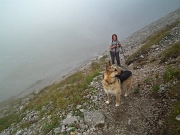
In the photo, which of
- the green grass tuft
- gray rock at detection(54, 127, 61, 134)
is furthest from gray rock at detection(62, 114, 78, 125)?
the green grass tuft

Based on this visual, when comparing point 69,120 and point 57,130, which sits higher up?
point 69,120

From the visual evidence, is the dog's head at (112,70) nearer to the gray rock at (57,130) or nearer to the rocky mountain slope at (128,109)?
the rocky mountain slope at (128,109)

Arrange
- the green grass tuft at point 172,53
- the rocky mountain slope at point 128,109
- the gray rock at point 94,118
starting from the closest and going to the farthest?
the rocky mountain slope at point 128,109 < the gray rock at point 94,118 < the green grass tuft at point 172,53

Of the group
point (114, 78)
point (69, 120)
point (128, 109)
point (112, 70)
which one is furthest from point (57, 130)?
point (112, 70)

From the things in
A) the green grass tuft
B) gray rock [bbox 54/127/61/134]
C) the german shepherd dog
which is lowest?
gray rock [bbox 54/127/61/134]

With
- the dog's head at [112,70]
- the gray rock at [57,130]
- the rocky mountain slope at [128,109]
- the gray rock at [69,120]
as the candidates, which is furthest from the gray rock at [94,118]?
the dog's head at [112,70]

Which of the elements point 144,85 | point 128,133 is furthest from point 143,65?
point 128,133

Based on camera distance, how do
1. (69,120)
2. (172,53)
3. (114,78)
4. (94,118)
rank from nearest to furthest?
(114,78)
(94,118)
(69,120)
(172,53)

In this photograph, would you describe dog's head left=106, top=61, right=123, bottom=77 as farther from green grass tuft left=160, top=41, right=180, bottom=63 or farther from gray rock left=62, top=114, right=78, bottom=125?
green grass tuft left=160, top=41, right=180, bottom=63

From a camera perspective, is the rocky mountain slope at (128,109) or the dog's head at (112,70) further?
the dog's head at (112,70)

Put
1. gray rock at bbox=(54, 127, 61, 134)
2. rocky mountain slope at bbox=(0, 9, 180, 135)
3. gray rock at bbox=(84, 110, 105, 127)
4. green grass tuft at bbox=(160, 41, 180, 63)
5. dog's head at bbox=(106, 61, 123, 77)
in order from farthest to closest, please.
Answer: green grass tuft at bbox=(160, 41, 180, 63) → gray rock at bbox=(54, 127, 61, 134) → gray rock at bbox=(84, 110, 105, 127) → dog's head at bbox=(106, 61, 123, 77) → rocky mountain slope at bbox=(0, 9, 180, 135)

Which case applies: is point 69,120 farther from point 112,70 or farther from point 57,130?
point 112,70

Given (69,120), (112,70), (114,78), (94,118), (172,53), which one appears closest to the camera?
(112,70)

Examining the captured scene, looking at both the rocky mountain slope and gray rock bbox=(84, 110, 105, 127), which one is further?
gray rock bbox=(84, 110, 105, 127)
